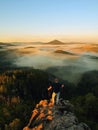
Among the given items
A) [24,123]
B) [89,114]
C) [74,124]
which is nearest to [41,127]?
[74,124]

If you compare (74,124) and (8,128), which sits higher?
(74,124)

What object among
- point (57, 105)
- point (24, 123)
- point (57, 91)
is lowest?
point (24, 123)

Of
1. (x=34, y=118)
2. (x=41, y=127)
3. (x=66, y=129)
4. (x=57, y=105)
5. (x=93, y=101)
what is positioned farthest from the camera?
(x=93, y=101)

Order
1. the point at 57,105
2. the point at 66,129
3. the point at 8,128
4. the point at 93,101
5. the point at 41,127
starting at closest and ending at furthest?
the point at 66,129, the point at 41,127, the point at 57,105, the point at 8,128, the point at 93,101

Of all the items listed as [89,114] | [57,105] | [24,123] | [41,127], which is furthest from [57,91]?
[89,114]

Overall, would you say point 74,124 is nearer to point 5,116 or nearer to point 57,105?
point 57,105

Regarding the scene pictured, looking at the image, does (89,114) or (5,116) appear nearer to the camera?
(5,116)
